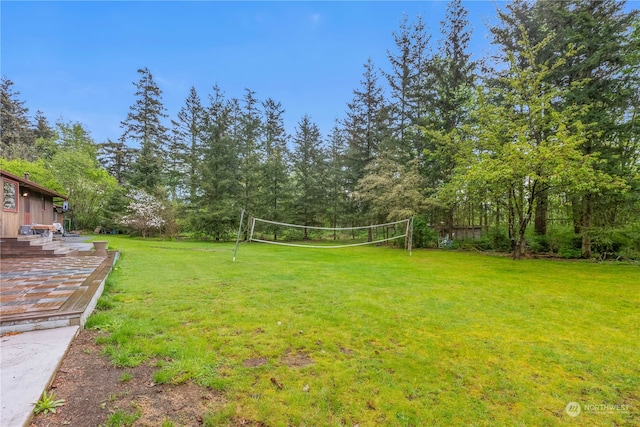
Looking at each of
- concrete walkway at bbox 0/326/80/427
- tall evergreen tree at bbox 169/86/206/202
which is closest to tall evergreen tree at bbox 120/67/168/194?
tall evergreen tree at bbox 169/86/206/202

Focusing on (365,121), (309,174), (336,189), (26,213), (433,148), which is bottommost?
(26,213)

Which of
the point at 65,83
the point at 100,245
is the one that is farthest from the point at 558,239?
the point at 65,83

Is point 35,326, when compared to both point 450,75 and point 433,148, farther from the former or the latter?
point 450,75

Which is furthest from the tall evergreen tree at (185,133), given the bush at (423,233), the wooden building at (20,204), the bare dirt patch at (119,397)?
the bare dirt patch at (119,397)

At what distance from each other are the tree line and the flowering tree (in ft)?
0.61

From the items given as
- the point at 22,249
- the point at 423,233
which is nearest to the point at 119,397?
the point at 22,249

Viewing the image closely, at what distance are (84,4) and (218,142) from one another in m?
10.3

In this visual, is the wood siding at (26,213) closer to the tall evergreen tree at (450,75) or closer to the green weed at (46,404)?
the green weed at (46,404)

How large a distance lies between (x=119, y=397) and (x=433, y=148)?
56.7ft

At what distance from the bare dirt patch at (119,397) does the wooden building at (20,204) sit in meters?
11.0

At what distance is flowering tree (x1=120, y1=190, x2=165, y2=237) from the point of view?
63.7ft

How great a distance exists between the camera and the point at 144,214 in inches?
762

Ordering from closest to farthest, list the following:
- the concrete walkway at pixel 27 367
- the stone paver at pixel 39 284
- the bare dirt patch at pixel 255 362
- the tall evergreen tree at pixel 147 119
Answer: the concrete walkway at pixel 27 367
the bare dirt patch at pixel 255 362
the stone paver at pixel 39 284
the tall evergreen tree at pixel 147 119

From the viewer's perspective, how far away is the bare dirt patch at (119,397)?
186cm
